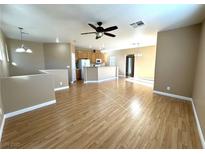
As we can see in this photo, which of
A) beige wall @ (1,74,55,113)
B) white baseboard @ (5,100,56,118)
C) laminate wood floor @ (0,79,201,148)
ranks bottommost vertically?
laminate wood floor @ (0,79,201,148)

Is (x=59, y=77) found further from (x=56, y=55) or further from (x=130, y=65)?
(x=130, y=65)

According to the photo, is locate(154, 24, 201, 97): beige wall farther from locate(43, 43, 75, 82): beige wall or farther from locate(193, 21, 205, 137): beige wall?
locate(43, 43, 75, 82): beige wall

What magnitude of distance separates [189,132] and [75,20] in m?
3.84

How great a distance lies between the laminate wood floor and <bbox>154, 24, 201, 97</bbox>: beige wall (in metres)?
0.83

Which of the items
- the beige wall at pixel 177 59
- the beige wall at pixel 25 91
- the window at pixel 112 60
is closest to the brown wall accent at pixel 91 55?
the window at pixel 112 60

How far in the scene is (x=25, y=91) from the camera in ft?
9.79

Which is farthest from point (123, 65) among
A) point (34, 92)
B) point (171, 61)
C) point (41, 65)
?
point (34, 92)

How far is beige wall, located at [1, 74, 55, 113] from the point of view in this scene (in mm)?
2676

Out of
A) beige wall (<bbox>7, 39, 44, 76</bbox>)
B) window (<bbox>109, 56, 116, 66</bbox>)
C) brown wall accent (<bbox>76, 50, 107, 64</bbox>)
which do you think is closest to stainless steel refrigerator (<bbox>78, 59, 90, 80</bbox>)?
brown wall accent (<bbox>76, 50, 107, 64</bbox>)

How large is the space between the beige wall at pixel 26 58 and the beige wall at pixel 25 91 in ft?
9.73

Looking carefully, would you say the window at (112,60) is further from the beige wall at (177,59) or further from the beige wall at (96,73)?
the beige wall at (177,59)

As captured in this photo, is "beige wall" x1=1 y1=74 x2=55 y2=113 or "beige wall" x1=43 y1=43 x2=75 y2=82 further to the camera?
"beige wall" x1=43 y1=43 x2=75 y2=82
